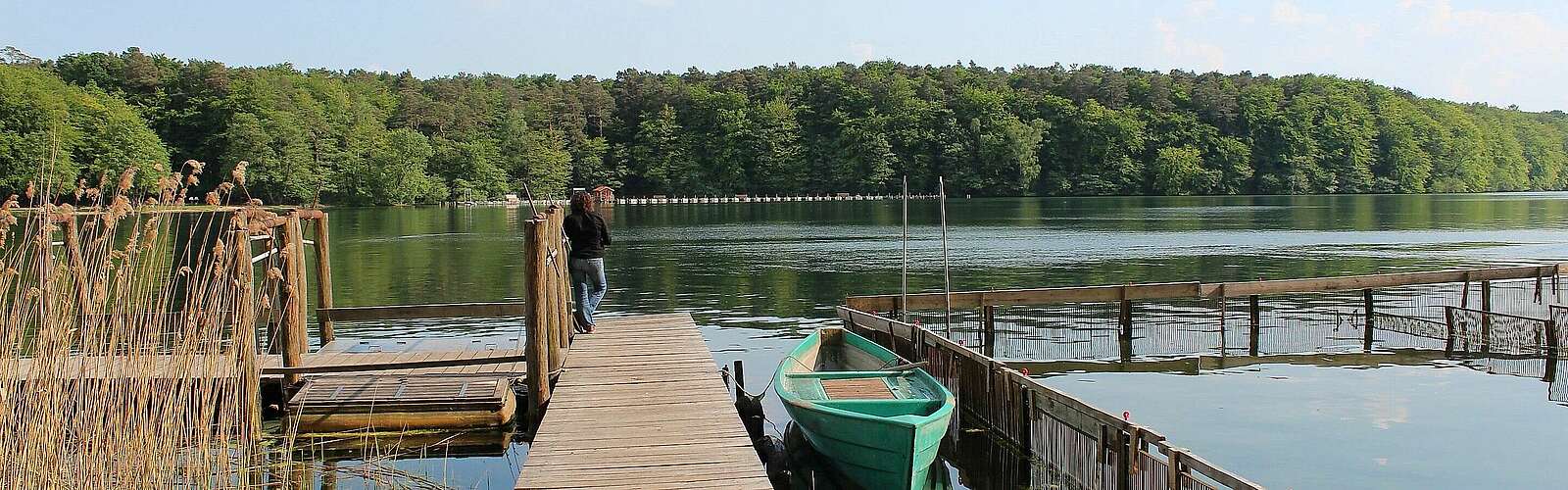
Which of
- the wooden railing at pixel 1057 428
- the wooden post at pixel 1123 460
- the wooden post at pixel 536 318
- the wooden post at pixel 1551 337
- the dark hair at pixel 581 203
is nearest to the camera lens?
the wooden railing at pixel 1057 428

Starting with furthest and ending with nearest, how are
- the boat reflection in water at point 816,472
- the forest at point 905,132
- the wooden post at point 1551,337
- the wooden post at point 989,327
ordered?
the forest at point 905,132, the wooden post at point 989,327, the wooden post at point 1551,337, the boat reflection in water at point 816,472

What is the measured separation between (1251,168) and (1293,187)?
471 centimetres

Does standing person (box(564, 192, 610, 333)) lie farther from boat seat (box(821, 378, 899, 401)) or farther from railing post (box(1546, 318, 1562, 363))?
railing post (box(1546, 318, 1562, 363))

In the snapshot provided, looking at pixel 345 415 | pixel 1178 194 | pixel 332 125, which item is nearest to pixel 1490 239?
pixel 345 415

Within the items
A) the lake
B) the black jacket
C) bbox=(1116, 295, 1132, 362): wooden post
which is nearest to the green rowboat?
the lake

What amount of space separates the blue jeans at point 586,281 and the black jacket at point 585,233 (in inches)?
3.4

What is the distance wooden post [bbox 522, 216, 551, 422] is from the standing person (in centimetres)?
159

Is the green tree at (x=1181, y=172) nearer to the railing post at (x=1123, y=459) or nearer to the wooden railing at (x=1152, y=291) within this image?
the wooden railing at (x=1152, y=291)

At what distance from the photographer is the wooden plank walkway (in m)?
7.22

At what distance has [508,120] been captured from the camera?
4852 inches

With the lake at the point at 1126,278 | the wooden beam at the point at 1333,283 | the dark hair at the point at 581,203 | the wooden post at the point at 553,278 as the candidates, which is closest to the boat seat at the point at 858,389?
the lake at the point at 1126,278

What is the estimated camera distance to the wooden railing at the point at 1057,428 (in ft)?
26.8

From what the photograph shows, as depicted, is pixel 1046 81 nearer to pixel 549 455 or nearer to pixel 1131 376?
pixel 1131 376

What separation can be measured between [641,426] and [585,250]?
4908 mm
